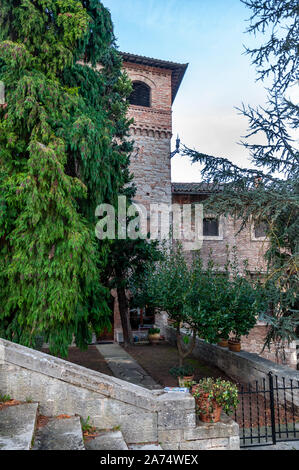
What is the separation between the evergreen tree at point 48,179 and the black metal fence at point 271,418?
149 inches

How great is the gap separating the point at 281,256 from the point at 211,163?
303 cm

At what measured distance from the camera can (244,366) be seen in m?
8.52

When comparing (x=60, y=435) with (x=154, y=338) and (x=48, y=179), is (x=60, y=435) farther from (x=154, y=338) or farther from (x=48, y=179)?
(x=154, y=338)

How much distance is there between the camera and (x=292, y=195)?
7.30 meters

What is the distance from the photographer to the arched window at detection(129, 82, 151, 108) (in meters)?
17.8

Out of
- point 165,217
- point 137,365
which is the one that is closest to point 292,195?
→ point 137,365

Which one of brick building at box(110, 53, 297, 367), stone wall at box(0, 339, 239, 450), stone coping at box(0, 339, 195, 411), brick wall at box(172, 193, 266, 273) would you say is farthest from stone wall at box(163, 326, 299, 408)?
brick wall at box(172, 193, 266, 273)

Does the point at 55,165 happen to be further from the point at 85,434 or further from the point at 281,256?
the point at 281,256

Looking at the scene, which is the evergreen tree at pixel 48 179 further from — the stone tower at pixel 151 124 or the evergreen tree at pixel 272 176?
the stone tower at pixel 151 124

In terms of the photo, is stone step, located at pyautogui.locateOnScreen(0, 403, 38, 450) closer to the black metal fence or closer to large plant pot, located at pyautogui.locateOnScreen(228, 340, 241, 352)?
the black metal fence

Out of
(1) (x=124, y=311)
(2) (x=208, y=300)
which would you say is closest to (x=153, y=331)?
(1) (x=124, y=311)

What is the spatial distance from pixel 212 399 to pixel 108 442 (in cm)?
152

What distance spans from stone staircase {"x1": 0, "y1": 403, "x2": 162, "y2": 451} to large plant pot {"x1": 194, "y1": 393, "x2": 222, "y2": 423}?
76cm

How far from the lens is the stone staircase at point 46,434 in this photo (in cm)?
336
